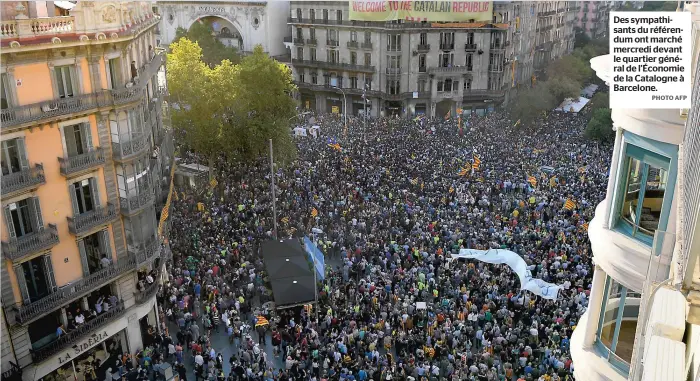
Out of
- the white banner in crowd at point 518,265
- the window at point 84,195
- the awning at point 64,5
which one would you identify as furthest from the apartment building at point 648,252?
the awning at point 64,5

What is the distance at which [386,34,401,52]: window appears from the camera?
64.0 m

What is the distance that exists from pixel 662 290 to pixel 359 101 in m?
64.7

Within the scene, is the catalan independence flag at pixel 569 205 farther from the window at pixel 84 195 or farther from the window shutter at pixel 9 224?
the window shutter at pixel 9 224

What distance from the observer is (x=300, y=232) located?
34.3 metres

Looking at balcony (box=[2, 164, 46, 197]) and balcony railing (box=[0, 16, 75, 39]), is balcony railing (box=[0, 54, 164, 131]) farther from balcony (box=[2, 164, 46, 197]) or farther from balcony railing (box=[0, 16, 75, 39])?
balcony railing (box=[0, 16, 75, 39])

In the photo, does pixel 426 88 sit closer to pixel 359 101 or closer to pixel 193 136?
pixel 359 101

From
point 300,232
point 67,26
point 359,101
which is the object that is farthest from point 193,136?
point 359,101

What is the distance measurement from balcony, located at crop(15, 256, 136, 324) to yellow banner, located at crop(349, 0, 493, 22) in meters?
43.4

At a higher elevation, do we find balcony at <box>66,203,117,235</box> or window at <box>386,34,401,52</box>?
window at <box>386,34,401,52</box>

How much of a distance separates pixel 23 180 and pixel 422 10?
50.2m

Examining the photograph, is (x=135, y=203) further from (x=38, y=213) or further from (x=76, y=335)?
(x=76, y=335)

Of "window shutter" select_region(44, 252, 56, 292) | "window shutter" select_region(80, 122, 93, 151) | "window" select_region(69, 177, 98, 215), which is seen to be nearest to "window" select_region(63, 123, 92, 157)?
"window shutter" select_region(80, 122, 93, 151)

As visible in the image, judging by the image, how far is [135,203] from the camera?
23.3 meters

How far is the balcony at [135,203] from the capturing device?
75.2 ft
